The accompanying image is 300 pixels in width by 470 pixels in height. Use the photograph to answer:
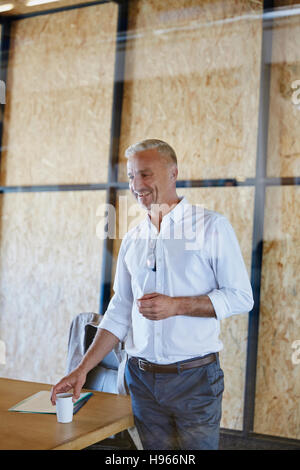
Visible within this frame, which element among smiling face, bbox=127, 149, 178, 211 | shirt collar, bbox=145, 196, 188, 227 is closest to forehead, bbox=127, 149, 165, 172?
smiling face, bbox=127, 149, 178, 211

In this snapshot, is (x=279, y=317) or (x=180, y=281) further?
(x=279, y=317)

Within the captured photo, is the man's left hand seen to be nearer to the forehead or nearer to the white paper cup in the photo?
the white paper cup

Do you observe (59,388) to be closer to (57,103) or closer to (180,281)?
(180,281)

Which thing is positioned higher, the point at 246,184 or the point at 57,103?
the point at 57,103

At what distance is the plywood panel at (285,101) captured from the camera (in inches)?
82.7

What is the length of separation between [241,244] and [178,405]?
38.2 inches

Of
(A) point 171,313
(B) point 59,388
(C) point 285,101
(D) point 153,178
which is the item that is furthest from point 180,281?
(C) point 285,101

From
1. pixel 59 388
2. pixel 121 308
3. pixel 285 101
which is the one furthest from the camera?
pixel 285 101

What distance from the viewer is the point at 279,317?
2.19 m

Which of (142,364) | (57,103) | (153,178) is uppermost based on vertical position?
(57,103)

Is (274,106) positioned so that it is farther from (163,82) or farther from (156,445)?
(156,445)

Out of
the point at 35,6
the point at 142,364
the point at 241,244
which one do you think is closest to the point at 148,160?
the point at 142,364

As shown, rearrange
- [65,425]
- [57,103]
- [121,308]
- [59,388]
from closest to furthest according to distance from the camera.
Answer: [65,425]
[59,388]
[121,308]
[57,103]

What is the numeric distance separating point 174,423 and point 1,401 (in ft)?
1.79
